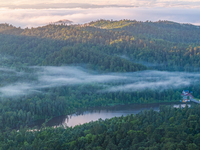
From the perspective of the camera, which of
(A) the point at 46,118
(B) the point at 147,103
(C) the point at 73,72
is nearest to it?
(A) the point at 46,118

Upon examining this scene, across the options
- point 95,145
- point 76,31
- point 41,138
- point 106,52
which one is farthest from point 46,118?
point 76,31

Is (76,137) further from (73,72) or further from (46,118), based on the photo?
(73,72)

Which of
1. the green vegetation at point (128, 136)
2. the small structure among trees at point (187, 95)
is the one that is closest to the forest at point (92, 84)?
the green vegetation at point (128, 136)

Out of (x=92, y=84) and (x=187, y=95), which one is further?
(x=187, y=95)

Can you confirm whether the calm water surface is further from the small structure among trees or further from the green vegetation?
the green vegetation

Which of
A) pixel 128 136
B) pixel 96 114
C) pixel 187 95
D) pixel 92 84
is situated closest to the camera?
pixel 128 136

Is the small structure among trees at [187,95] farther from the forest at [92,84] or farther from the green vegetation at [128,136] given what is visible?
the green vegetation at [128,136]

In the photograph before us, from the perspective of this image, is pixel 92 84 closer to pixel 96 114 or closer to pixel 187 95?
pixel 96 114

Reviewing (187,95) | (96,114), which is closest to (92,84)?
(96,114)

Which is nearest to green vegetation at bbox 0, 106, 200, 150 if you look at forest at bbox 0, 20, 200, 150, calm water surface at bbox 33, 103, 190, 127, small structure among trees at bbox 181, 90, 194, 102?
forest at bbox 0, 20, 200, 150
